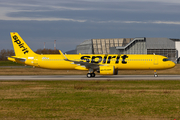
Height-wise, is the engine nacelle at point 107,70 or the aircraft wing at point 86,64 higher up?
the aircraft wing at point 86,64

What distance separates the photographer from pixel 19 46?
4572 centimetres

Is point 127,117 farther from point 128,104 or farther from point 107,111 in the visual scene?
point 128,104

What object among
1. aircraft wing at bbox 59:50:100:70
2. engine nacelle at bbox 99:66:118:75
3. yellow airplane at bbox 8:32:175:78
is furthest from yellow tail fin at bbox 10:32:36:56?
engine nacelle at bbox 99:66:118:75

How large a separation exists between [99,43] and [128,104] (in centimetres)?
13621

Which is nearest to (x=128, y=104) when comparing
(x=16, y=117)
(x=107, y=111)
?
(x=107, y=111)

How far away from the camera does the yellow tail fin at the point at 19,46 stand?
150ft

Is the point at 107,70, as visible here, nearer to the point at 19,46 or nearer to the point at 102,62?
the point at 102,62

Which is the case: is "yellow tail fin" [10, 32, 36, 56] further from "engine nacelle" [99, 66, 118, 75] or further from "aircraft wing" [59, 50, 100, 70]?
"engine nacelle" [99, 66, 118, 75]

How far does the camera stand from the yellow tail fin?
150 ft

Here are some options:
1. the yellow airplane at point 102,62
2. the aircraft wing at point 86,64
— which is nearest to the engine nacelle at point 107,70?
the yellow airplane at point 102,62

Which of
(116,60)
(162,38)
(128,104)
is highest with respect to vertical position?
(162,38)

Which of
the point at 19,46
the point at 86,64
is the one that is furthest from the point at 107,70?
the point at 19,46

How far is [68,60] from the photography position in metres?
41.3

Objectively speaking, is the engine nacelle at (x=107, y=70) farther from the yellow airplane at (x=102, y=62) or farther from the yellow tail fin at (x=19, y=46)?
the yellow tail fin at (x=19, y=46)
